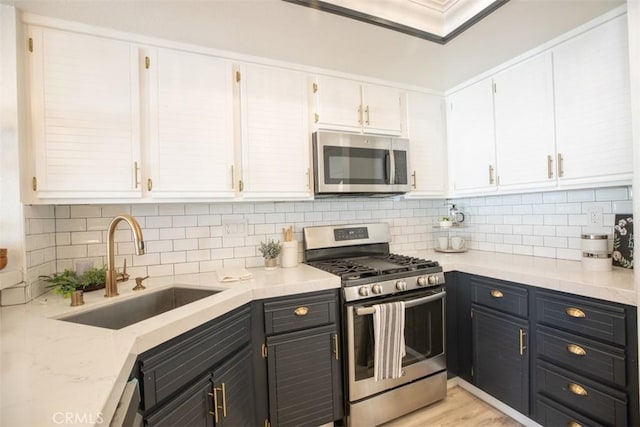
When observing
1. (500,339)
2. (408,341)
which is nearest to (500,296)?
(500,339)

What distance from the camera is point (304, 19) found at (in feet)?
5.21

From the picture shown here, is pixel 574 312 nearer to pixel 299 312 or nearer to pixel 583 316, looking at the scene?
pixel 583 316

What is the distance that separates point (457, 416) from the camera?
198 centimetres

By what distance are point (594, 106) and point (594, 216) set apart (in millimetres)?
725

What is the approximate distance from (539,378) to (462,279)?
69cm

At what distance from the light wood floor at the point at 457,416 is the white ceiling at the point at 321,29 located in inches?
94.9

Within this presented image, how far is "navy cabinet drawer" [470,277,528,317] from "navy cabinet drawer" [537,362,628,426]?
0.31 m

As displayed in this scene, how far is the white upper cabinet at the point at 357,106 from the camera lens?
2139mm

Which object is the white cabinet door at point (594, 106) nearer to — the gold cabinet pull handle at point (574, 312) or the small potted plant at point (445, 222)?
the gold cabinet pull handle at point (574, 312)

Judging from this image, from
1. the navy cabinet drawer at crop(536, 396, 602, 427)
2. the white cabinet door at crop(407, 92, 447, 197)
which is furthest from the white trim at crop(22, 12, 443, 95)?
the navy cabinet drawer at crop(536, 396, 602, 427)

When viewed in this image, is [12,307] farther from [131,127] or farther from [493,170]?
[493,170]

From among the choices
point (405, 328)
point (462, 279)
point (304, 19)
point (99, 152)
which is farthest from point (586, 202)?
point (99, 152)

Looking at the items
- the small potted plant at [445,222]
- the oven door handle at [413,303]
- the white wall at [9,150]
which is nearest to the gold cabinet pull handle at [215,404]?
the oven door handle at [413,303]

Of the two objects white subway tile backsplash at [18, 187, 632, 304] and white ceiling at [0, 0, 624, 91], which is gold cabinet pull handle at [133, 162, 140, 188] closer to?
white subway tile backsplash at [18, 187, 632, 304]
